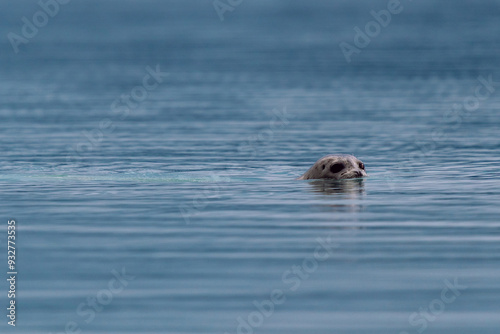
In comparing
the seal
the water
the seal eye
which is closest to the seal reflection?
the water

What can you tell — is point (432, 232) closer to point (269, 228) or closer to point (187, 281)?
point (269, 228)

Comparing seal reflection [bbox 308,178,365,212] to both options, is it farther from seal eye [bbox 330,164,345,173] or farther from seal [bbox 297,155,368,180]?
seal eye [bbox 330,164,345,173]

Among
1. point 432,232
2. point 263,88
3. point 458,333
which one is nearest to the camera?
point 458,333

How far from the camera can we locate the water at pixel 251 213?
16.1 meters

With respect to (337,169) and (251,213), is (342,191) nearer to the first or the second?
(337,169)

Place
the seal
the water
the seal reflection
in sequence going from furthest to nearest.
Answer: the seal
the seal reflection
the water

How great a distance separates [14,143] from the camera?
122 ft

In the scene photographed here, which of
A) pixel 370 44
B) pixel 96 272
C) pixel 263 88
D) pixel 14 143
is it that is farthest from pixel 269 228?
pixel 370 44

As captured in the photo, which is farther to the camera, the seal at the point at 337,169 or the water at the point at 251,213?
the seal at the point at 337,169

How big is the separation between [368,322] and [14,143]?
22.9 metres

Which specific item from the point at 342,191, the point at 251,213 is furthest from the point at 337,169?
the point at 251,213

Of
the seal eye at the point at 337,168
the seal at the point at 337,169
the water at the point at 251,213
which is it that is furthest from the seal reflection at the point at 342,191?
the seal eye at the point at 337,168

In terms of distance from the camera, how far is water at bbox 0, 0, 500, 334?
1614 cm

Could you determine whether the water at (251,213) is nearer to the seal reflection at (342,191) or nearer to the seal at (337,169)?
the seal reflection at (342,191)
